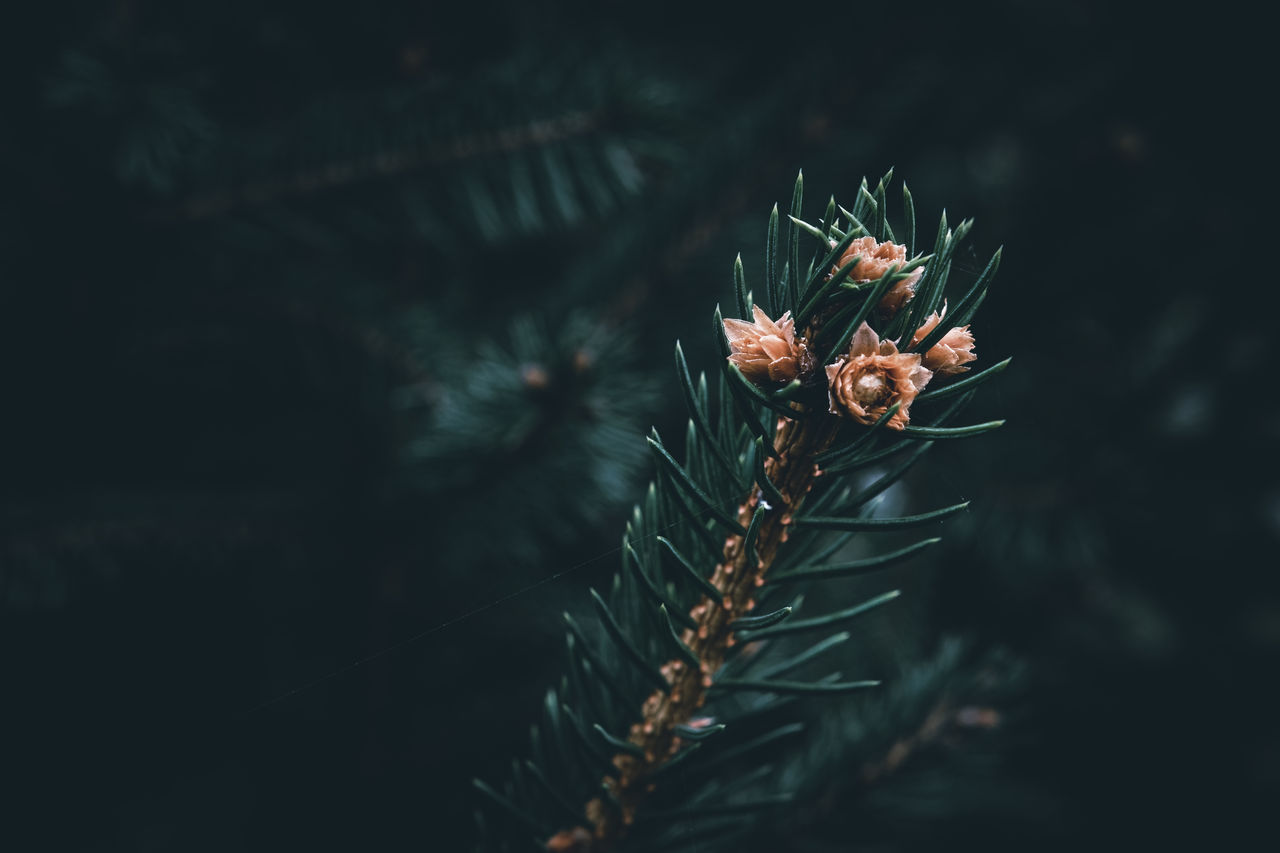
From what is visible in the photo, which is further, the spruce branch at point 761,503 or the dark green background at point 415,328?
the dark green background at point 415,328

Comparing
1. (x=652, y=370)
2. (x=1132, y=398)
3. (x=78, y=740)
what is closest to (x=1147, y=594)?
(x=1132, y=398)

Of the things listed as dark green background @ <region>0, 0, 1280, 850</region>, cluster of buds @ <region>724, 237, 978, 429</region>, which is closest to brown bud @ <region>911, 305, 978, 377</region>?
cluster of buds @ <region>724, 237, 978, 429</region>

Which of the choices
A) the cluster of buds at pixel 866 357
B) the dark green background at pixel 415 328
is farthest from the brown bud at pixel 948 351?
the dark green background at pixel 415 328

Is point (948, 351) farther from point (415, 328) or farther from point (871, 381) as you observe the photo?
point (415, 328)

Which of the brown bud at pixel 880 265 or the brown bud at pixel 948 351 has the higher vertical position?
the brown bud at pixel 880 265

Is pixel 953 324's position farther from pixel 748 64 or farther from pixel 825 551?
pixel 748 64

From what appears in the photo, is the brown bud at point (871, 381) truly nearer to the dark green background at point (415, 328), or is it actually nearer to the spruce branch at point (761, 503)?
the spruce branch at point (761, 503)

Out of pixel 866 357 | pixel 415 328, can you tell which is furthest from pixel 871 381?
pixel 415 328

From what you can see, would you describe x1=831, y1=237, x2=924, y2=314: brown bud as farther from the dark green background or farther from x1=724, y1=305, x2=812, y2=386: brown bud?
the dark green background
